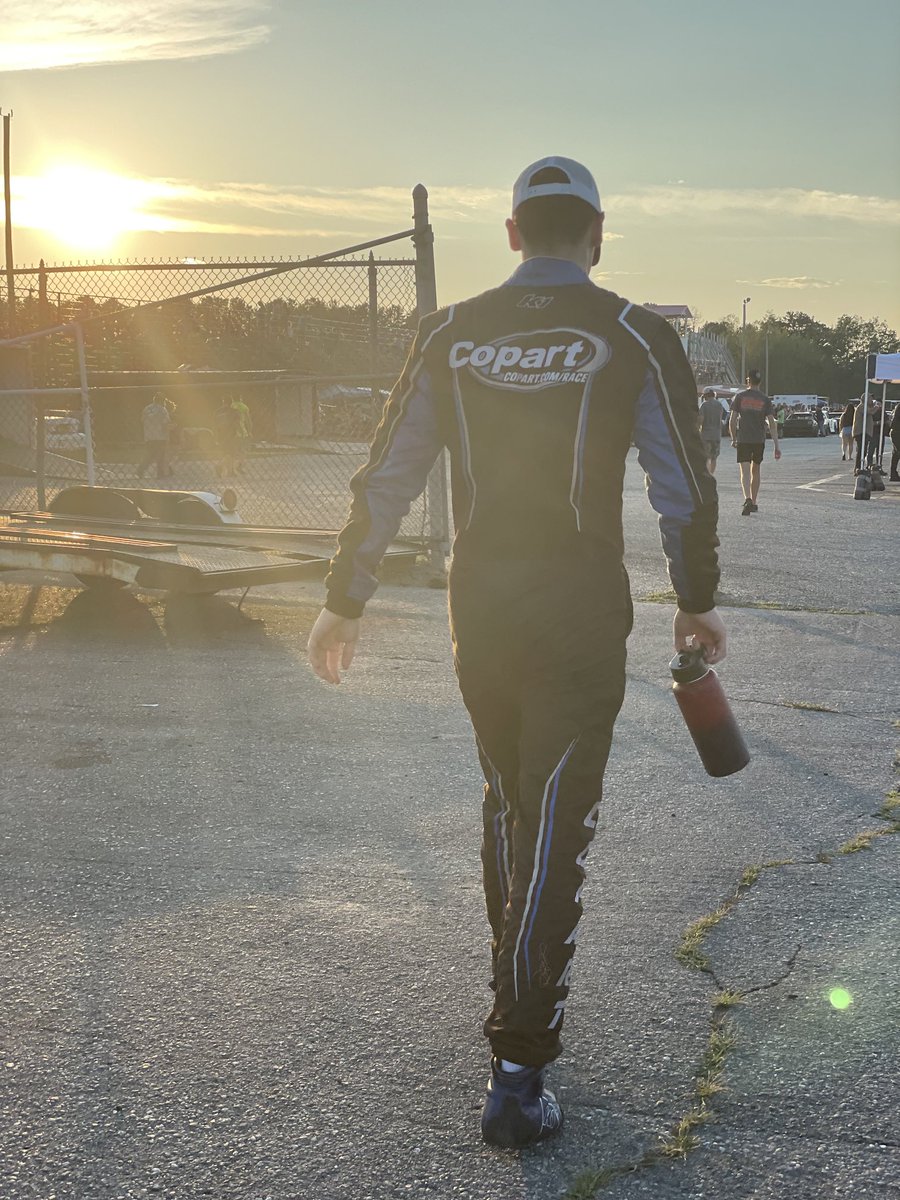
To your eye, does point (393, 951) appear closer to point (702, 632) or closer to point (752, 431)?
point (702, 632)

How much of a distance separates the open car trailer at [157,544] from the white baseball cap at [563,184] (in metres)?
5.58

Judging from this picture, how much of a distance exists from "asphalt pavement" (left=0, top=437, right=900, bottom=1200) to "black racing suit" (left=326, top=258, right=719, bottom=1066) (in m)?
0.38

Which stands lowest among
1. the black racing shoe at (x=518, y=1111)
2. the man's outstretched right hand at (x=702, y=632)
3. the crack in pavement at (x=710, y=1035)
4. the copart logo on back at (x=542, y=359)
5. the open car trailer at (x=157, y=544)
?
the crack in pavement at (x=710, y=1035)

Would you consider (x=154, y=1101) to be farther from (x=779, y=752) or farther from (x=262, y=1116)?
(x=779, y=752)

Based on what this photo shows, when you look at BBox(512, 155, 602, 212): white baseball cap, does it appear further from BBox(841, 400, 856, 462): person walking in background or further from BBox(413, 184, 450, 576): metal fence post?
A: BBox(841, 400, 856, 462): person walking in background

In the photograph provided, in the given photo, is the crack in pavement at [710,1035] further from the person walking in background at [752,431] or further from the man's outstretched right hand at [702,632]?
the person walking in background at [752,431]

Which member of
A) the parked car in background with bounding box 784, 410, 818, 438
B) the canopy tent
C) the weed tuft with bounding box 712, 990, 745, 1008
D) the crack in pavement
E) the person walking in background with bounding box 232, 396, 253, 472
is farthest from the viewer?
the parked car in background with bounding box 784, 410, 818, 438

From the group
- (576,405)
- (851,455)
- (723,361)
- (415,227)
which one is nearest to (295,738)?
(576,405)

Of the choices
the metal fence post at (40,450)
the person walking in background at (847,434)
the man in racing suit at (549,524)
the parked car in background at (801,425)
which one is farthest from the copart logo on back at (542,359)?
the parked car in background at (801,425)

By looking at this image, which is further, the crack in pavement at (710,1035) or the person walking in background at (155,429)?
the person walking in background at (155,429)

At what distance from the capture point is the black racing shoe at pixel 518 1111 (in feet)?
8.67

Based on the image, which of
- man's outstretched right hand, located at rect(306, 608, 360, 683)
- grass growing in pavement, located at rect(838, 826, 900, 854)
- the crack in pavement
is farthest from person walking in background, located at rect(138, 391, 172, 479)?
man's outstretched right hand, located at rect(306, 608, 360, 683)

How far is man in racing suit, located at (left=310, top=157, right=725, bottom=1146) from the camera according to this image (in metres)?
2.67

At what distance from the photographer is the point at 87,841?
449 centimetres
